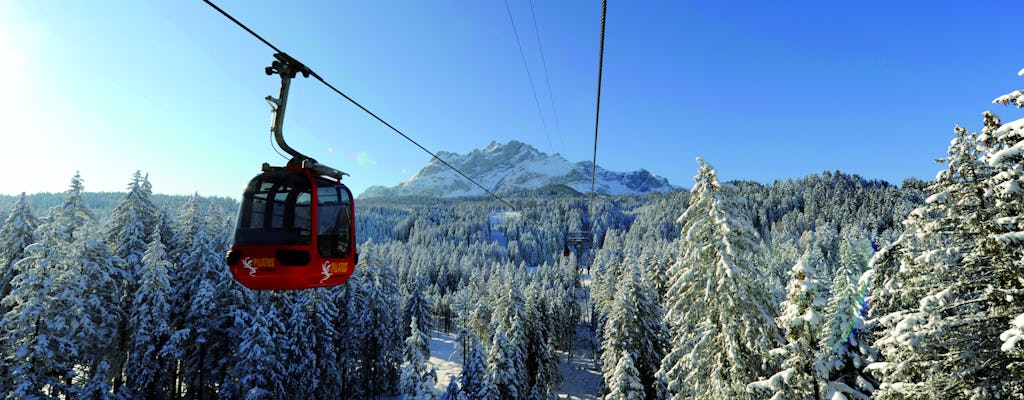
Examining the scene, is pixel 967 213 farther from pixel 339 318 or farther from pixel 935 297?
pixel 339 318

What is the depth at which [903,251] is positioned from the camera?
1081 centimetres

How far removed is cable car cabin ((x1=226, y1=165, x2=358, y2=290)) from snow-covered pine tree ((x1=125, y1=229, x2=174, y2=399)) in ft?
61.7

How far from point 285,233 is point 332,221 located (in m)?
0.90

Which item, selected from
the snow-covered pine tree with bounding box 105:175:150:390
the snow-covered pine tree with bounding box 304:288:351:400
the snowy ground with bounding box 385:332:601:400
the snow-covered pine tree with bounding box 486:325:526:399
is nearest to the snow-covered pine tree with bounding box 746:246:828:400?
the snow-covered pine tree with bounding box 486:325:526:399

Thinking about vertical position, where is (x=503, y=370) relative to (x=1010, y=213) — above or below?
below

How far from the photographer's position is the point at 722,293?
14.1 meters

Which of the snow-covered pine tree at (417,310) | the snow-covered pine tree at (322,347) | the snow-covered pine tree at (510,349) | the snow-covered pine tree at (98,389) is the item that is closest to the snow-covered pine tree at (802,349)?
the snow-covered pine tree at (510,349)

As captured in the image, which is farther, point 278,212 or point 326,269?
point 326,269

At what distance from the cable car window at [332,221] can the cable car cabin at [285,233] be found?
20 millimetres

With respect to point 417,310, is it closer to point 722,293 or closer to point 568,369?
point 568,369

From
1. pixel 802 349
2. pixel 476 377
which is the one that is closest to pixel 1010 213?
pixel 802 349

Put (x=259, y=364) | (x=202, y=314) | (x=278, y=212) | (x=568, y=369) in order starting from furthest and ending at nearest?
(x=568, y=369) < (x=202, y=314) < (x=259, y=364) < (x=278, y=212)

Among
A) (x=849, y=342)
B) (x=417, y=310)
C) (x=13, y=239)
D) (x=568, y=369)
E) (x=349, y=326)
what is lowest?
(x=568, y=369)

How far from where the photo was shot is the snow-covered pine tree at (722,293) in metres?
13.8
